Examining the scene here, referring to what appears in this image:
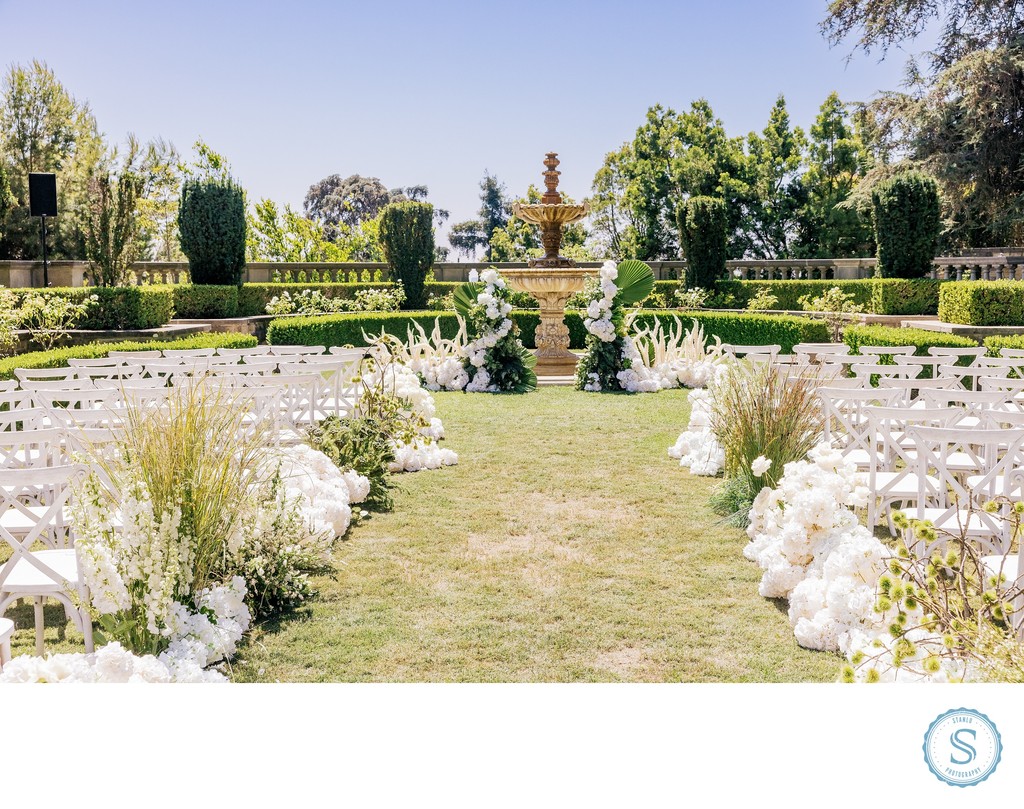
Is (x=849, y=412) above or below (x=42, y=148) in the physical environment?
below

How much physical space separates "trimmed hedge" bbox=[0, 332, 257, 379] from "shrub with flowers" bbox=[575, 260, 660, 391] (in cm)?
469

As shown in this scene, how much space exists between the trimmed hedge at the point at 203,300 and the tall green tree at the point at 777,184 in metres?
18.8

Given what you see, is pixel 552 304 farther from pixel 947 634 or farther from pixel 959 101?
pixel 959 101

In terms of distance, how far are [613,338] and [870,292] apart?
Answer: 22.4ft

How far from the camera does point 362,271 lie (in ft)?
74.0

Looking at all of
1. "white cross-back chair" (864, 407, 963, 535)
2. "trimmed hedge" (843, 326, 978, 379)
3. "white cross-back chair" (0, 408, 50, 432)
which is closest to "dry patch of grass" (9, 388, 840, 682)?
"white cross-back chair" (864, 407, 963, 535)

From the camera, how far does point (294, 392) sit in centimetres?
695

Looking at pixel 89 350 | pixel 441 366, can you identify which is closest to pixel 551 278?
pixel 441 366

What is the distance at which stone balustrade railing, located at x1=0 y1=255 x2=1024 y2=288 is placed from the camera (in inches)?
747

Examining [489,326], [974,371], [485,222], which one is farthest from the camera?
[485,222]

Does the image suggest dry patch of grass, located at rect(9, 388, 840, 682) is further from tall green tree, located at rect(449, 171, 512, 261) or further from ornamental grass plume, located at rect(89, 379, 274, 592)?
tall green tree, located at rect(449, 171, 512, 261)
